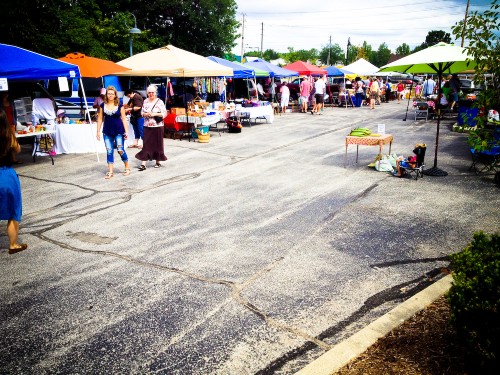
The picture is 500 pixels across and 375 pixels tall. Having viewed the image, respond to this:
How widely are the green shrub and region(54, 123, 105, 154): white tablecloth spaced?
37.2ft

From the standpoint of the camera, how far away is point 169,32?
33219 mm

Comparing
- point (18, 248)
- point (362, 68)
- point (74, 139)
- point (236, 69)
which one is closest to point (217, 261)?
point (18, 248)

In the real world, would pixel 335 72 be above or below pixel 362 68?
below

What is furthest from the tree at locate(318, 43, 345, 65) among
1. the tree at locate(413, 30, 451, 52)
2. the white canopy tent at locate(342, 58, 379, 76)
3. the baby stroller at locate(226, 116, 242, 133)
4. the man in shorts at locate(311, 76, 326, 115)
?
the baby stroller at locate(226, 116, 242, 133)

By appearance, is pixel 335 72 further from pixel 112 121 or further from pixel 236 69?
pixel 112 121

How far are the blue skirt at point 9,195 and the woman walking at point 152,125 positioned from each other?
4.58 metres

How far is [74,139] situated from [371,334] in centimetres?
1133

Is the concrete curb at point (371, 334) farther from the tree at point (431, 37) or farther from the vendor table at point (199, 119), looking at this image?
the tree at point (431, 37)

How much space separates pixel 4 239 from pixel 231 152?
730 centimetres

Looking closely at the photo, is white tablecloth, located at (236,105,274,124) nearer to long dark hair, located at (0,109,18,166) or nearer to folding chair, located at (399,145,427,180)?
folding chair, located at (399,145,427,180)

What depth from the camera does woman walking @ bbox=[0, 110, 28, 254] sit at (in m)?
5.10

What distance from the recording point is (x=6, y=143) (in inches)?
202

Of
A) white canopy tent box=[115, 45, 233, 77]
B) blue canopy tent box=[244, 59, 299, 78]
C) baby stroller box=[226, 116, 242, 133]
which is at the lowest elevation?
baby stroller box=[226, 116, 242, 133]

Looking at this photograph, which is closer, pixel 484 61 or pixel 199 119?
pixel 484 61
